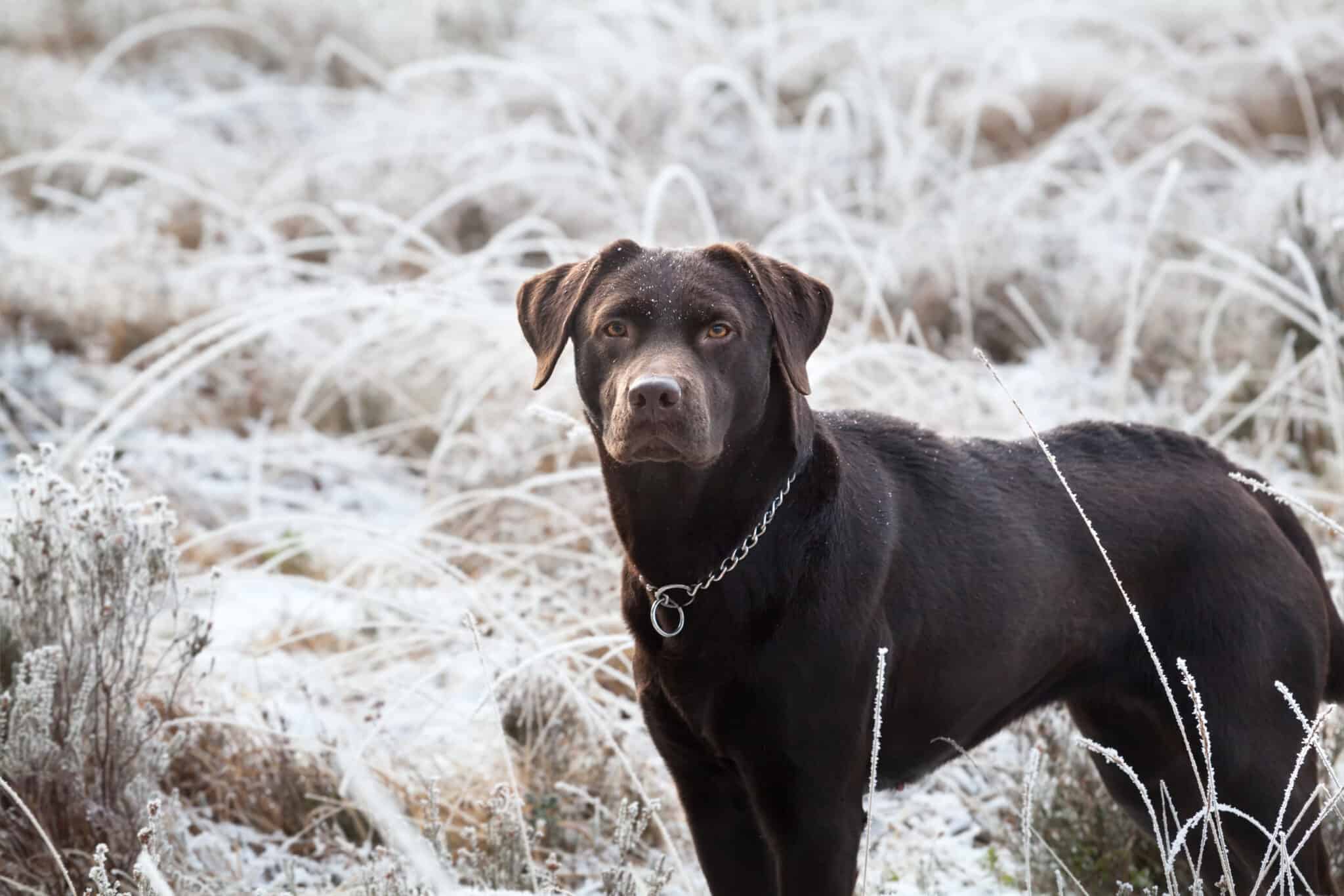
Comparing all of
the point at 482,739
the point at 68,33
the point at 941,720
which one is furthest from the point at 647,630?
the point at 68,33

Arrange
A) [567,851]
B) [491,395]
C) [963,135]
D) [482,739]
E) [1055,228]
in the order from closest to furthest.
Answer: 1. [567,851]
2. [482,739]
3. [491,395]
4. [1055,228]
5. [963,135]

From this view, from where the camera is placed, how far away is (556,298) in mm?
2730

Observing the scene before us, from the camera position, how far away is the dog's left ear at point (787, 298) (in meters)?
2.52

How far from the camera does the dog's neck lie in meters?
2.48

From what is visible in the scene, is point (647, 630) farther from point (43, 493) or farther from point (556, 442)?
point (556, 442)

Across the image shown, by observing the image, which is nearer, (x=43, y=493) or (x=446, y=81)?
(x=43, y=493)

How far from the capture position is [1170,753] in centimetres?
288

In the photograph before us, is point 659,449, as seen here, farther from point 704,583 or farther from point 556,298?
point 556,298

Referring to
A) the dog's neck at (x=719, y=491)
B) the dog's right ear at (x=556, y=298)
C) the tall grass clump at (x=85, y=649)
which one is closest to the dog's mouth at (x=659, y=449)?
the dog's neck at (x=719, y=491)

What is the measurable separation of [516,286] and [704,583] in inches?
180

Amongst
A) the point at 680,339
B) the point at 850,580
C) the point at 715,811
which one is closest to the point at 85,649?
the point at 715,811

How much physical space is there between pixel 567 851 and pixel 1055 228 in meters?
4.55

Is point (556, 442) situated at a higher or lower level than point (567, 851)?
higher

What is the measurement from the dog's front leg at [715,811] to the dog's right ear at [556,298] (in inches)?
28.3
